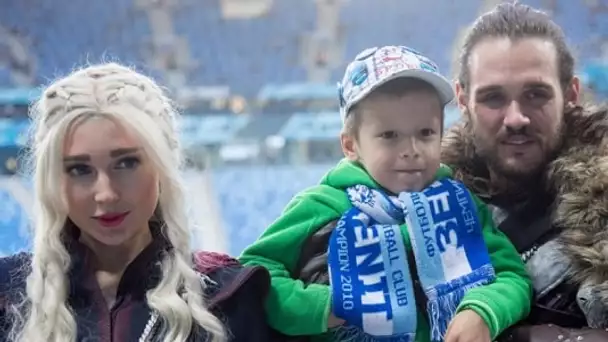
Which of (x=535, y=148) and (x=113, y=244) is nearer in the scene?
(x=113, y=244)

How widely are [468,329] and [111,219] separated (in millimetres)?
445

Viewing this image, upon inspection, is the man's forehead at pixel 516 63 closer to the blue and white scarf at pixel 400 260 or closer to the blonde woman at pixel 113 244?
the blue and white scarf at pixel 400 260

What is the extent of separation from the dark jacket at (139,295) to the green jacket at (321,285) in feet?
0.09

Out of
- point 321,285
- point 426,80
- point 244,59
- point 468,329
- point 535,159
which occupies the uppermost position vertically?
point 244,59

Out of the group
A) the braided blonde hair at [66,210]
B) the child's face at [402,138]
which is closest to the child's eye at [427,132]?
the child's face at [402,138]

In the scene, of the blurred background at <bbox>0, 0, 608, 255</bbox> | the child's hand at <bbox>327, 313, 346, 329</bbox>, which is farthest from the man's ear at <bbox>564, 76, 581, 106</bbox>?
the blurred background at <bbox>0, 0, 608, 255</bbox>

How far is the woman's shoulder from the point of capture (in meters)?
0.96

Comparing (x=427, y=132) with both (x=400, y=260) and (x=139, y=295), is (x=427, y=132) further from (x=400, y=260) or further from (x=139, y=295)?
(x=139, y=295)

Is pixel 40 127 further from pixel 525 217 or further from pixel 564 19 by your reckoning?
pixel 564 19

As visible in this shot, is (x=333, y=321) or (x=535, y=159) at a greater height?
(x=535, y=159)

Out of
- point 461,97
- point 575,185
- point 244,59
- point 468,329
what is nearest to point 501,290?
point 468,329

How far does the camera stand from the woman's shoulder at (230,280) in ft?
3.16

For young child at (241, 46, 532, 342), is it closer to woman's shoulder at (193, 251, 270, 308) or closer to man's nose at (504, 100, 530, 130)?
woman's shoulder at (193, 251, 270, 308)

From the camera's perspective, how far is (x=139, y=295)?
0.96m
